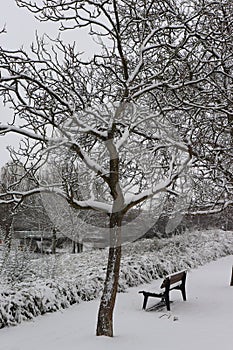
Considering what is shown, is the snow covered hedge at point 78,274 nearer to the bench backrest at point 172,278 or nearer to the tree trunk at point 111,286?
the bench backrest at point 172,278

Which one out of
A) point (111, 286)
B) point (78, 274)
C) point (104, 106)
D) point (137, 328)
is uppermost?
point (104, 106)

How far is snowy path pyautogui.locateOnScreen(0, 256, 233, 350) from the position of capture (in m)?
5.11

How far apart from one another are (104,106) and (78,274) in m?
4.72

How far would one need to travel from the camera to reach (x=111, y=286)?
530 centimetres

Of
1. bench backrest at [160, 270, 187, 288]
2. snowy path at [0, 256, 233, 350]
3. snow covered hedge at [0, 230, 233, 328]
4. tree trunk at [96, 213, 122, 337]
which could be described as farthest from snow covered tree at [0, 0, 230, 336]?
bench backrest at [160, 270, 187, 288]

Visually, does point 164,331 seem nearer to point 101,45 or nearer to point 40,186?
point 40,186

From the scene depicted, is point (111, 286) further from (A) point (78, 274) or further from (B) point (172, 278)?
(A) point (78, 274)

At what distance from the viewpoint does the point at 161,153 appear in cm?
705

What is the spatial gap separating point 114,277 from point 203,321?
2.31m

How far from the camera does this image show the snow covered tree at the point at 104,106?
17.2 feet

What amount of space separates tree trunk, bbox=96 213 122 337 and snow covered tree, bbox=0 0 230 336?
0.04 ft

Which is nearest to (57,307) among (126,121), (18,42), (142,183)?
(142,183)

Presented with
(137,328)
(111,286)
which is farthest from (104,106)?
(137,328)

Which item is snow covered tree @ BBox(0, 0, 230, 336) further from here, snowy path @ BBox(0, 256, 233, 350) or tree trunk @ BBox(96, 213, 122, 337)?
snowy path @ BBox(0, 256, 233, 350)
